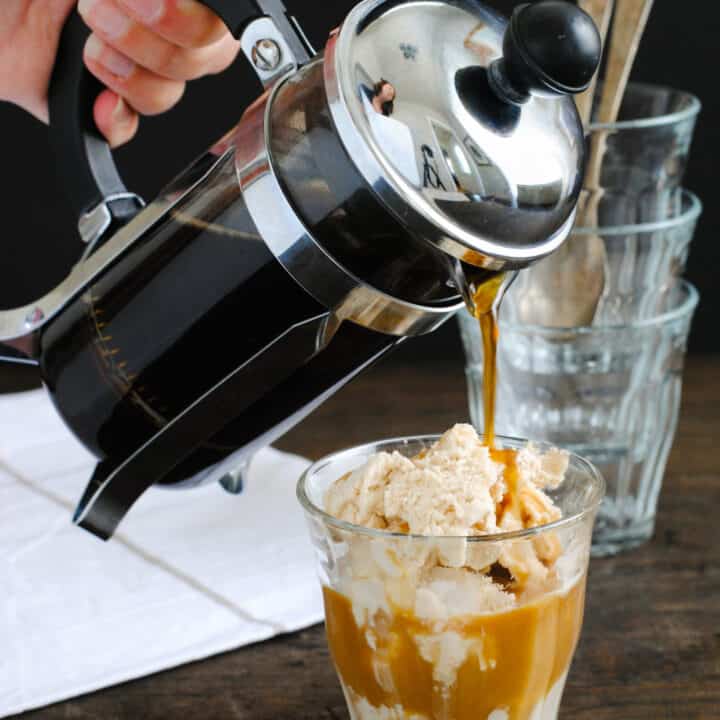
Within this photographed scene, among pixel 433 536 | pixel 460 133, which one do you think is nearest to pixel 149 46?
pixel 460 133

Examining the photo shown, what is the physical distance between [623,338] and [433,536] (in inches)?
16.5

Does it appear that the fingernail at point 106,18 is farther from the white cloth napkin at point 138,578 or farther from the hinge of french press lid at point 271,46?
the white cloth napkin at point 138,578

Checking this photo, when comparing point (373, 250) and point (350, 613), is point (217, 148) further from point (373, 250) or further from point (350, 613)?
point (350, 613)

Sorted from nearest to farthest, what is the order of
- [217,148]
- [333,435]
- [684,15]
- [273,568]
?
1. [217,148]
2. [273,568]
3. [333,435]
4. [684,15]

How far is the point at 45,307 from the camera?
83cm

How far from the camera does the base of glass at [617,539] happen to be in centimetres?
96

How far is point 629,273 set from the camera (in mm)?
974

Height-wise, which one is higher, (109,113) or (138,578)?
(109,113)

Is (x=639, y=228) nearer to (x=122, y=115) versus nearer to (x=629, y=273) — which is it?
(x=629, y=273)

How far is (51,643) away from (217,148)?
0.35 metres

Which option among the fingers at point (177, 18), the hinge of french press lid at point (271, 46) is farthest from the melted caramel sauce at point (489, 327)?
the fingers at point (177, 18)

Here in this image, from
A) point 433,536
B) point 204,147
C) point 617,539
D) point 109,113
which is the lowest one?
point 617,539

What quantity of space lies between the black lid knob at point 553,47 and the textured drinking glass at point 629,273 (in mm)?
362

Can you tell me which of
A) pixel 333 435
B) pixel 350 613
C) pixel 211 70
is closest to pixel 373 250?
pixel 350 613
